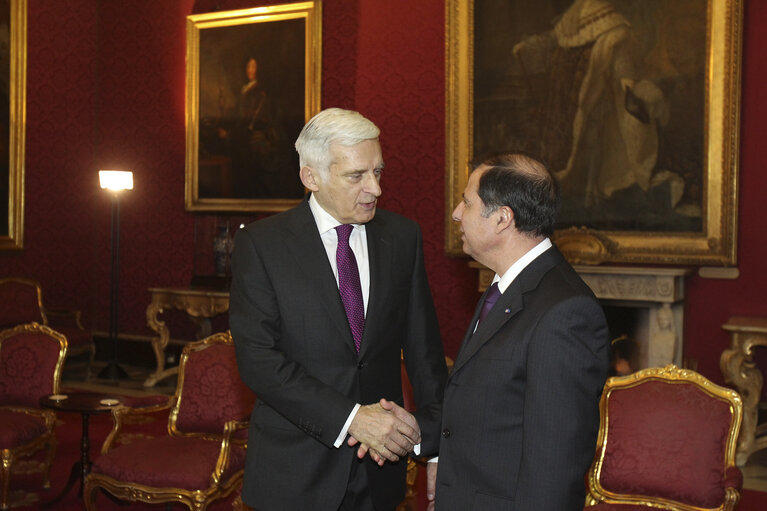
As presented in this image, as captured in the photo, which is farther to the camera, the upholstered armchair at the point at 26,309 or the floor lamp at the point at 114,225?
the floor lamp at the point at 114,225

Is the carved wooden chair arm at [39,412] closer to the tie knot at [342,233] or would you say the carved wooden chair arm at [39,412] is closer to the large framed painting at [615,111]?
the tie knot at [342,233]

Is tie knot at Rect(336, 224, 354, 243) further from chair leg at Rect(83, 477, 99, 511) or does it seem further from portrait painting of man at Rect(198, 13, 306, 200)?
portrait painting of man at Rect(198, 13, 306, 200)

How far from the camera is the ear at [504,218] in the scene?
1.94 metres

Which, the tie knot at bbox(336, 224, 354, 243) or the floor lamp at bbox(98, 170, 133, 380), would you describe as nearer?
the tie knot at bbox(336, 224, 354, 243)

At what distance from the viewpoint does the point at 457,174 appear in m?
7.25

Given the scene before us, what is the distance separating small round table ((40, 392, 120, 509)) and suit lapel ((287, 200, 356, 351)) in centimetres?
261

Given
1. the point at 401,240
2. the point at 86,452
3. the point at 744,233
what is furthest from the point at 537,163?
the point at 744,233

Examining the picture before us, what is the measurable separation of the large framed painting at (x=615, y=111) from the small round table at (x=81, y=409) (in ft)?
11.9

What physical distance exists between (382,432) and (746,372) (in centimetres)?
432

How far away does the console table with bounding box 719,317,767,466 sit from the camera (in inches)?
219

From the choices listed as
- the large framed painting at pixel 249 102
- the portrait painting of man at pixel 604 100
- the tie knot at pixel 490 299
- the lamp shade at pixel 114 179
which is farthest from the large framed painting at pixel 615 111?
the tie knot at pixel 490 299

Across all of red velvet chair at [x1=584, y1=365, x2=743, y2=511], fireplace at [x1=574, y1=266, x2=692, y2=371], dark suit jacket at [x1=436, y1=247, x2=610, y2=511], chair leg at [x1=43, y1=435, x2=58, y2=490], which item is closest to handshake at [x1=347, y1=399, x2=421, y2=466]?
dark suit jacket at [x1=436, y1=247, x2=610, y2=511]

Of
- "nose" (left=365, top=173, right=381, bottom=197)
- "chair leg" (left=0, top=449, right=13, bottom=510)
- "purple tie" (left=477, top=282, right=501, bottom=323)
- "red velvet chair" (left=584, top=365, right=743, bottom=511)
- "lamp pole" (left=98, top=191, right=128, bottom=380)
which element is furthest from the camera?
"lamp pole" (left=98, top=191, right=128, bottom=380)

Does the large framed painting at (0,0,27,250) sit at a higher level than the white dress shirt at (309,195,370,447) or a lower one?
higher
